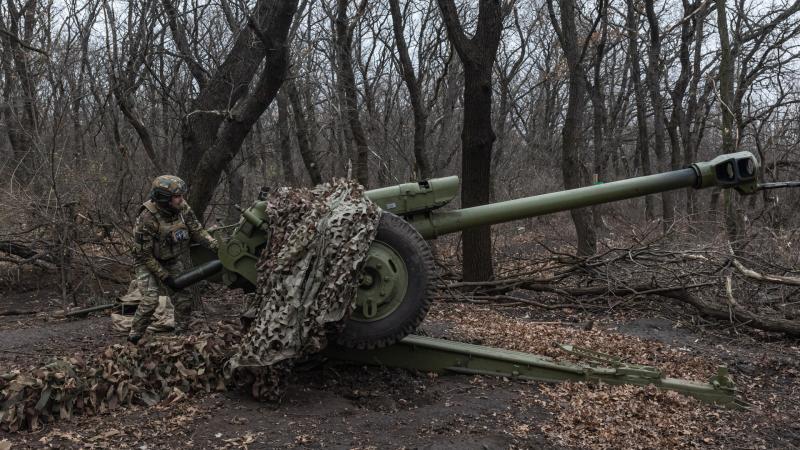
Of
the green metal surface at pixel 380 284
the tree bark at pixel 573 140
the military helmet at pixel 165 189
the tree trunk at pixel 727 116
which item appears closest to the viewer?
the green metal surface at pixel 380 284

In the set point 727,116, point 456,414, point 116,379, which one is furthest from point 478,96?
point 116,379

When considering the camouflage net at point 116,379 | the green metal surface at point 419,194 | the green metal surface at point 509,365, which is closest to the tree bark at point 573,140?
the green metal surface at point 509,365

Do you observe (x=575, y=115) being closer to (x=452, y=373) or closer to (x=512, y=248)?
(x=512, y=248)

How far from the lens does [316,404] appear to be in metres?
4.95

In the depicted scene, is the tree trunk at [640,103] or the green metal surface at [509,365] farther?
the tree trunk at [640,103]

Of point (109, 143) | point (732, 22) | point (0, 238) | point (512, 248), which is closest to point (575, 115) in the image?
point (512, 248)

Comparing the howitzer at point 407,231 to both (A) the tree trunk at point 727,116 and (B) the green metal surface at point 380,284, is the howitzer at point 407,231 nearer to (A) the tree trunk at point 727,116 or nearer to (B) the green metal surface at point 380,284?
(B) the green metal surface at point 380,284

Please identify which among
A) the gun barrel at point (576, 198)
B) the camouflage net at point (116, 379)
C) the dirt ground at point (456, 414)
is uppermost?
the gun barrel at point (576, 198)

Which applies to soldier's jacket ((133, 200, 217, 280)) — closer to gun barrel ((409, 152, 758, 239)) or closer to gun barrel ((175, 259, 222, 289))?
gun barrel ((175, 259, 222, 289))

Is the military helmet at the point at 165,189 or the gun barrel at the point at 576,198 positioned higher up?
the military helmet at the point at 165,189

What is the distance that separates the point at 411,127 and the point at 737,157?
18.2m

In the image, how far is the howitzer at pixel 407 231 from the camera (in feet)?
16.2

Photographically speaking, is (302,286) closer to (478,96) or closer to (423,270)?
(423,270)

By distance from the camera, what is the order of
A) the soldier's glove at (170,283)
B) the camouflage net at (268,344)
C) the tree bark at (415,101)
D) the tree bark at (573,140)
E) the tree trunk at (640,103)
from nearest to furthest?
the camouflage net at (268,344) → the soldier's glove at (170,283) → the tree bark at (573,140) → the tree bark at (415,101) → the tree trunk at (640,103)
